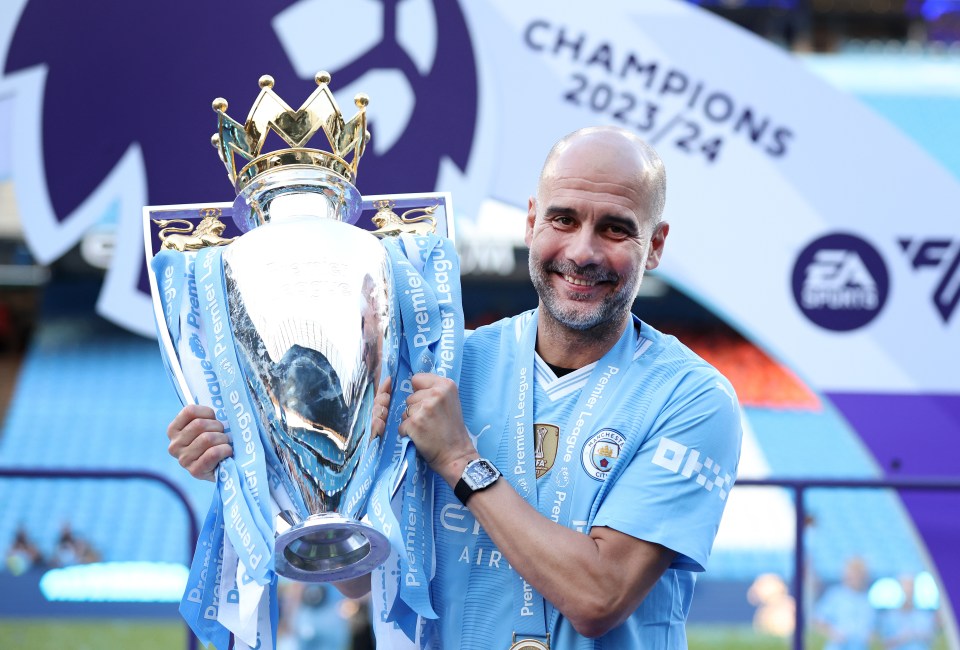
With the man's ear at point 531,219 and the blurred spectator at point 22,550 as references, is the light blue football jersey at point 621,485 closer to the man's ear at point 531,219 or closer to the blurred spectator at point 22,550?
the man's ear at point 531,219

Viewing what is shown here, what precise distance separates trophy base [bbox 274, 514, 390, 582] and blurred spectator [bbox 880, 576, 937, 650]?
4.11 m

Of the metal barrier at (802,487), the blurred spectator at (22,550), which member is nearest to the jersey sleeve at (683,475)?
the metal barrier at (802,487)

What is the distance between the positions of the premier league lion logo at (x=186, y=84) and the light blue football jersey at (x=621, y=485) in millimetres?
2178

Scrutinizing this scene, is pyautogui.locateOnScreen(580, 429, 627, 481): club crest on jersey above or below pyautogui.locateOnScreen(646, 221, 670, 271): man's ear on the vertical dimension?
below

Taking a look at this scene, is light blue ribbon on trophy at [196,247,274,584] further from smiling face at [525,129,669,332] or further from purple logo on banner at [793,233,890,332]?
purple logo on banner at [793,233,890,332]

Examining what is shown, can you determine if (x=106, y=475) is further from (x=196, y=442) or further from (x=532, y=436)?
(x=532, y=436)

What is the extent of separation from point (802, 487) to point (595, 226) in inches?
81.8

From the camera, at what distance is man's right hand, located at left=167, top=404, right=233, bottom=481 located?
5.67 feet

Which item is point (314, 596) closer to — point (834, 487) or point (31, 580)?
point (31, 580)

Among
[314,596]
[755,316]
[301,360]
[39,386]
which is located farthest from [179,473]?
[301,360]

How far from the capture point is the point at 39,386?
15.6 m

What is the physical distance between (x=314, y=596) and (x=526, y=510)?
664 centimetres

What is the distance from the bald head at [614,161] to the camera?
1812 millimetres

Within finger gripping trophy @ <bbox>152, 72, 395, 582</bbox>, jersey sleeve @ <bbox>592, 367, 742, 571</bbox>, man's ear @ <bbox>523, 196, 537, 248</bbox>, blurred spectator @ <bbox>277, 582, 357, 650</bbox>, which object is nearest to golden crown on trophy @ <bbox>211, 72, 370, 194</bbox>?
finger gripping trophy @ <bbox>152, 72, 395, 582</bbox>
